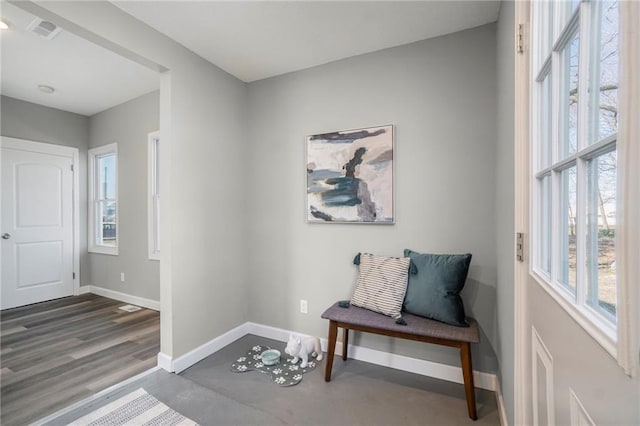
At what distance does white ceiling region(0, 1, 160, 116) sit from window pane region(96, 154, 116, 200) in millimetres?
704

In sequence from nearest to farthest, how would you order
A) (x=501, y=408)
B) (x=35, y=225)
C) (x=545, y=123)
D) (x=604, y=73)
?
(x=604, y=73) → (x=545, y=123) → (x=501, y=408) → (x=35, y=225)

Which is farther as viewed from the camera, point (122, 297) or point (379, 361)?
point (122, 297)

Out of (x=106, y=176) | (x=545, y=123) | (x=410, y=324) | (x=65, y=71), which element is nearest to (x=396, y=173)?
(x=410, y=324)

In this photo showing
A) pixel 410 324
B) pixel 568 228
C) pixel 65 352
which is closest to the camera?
pixel 568 228

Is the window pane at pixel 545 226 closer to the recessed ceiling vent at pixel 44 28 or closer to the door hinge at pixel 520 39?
the door hinge at pixel 520 39

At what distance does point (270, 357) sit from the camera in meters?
2.33

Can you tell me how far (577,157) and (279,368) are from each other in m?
2.25

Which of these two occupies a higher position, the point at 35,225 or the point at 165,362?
the point at 35,225

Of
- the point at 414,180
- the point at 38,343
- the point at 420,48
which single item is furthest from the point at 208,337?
the point at 420,48

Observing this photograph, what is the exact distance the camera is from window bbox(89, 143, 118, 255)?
4145mm

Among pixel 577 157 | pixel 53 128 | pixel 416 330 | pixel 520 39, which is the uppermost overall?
pixel 53 128

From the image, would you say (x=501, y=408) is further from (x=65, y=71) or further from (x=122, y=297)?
(x=65, y=71)

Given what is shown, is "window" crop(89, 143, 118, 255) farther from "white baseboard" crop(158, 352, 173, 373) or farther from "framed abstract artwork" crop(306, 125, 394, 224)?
"framed abstract artwork" crop(306, 125, 394, 224)

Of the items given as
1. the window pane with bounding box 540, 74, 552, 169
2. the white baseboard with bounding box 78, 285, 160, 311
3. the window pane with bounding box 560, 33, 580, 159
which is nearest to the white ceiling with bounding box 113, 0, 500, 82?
the window pane with bounding box 540, 74, 552, 169
